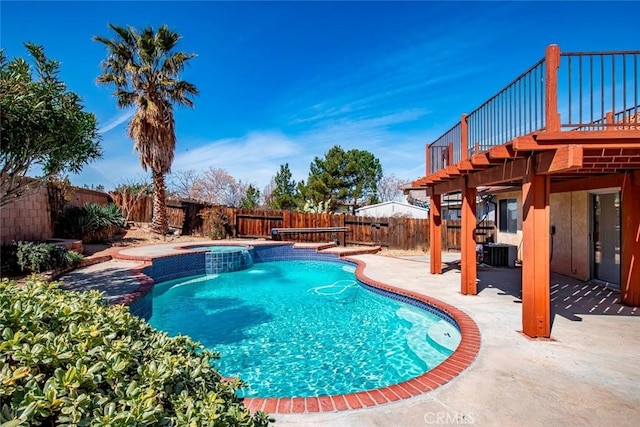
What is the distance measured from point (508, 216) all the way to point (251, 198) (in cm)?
2612

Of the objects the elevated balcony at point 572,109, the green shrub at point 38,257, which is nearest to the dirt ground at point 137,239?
the green shrub at point 38,257

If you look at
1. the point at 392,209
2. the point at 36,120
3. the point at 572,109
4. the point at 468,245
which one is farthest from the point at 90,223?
the point at 392,209

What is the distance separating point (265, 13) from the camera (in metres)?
11.5

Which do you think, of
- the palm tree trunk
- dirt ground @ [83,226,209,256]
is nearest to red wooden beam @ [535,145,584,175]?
dirt ground @ [83,226,209,256]

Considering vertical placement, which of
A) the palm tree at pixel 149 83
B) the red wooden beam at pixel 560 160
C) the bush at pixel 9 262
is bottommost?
the bush at pixel 9 262

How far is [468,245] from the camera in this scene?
774 cm

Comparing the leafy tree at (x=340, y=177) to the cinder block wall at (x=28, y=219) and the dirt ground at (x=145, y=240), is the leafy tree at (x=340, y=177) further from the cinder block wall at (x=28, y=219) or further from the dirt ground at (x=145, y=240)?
the cinder block wall at (x=28, y=219)

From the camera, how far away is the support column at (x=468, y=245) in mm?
7656

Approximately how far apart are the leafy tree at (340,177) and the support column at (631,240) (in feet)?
82.1

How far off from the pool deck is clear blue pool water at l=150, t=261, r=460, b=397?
0.97 meters

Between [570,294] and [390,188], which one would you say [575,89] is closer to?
[570,294]

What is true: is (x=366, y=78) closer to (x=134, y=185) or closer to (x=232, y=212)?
(x=232, y=212)

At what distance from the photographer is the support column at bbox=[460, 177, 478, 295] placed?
7656 mm

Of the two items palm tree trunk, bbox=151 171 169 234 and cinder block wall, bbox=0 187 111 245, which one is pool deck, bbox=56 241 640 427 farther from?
palm tree trunk, bbox=151 171 169 234
